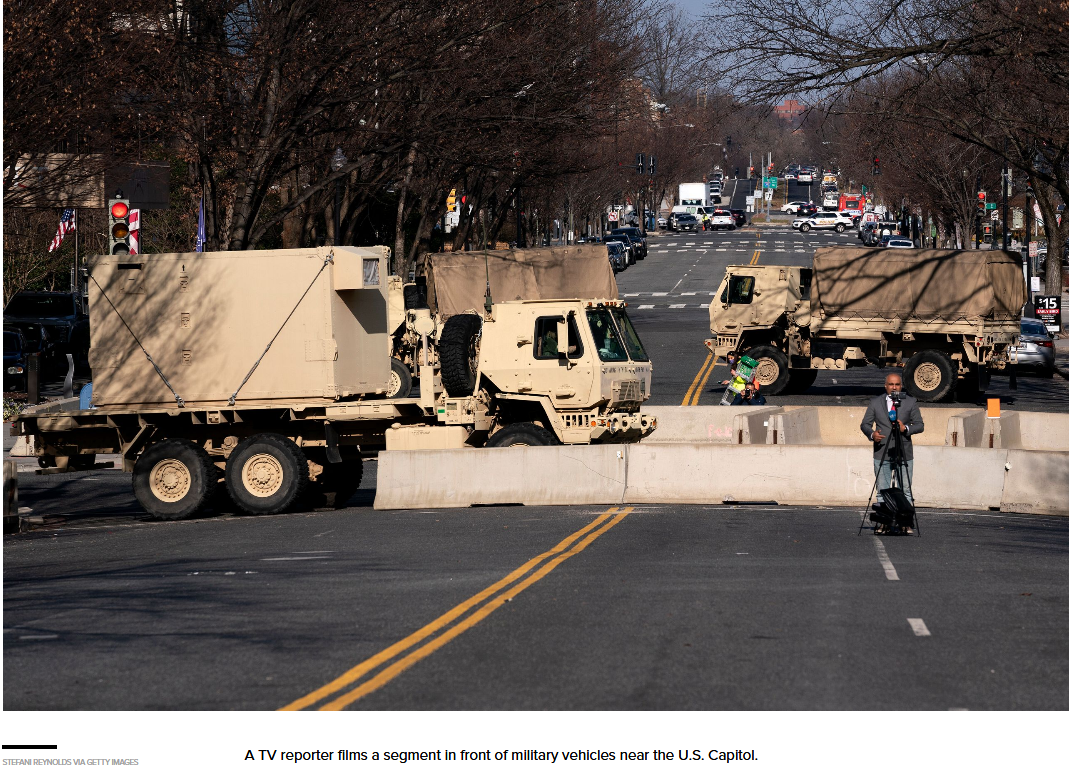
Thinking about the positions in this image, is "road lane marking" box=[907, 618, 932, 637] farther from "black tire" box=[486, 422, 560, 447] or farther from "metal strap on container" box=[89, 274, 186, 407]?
"metal strap on container" box=[89, 274, 186, 407]

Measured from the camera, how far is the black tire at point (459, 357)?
20.1m

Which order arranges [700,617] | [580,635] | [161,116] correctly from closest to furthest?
[580,635], [700,617], [161,116]

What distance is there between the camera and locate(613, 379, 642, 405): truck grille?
1998 cm


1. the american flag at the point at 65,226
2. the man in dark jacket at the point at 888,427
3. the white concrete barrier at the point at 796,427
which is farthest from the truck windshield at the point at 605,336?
the american flag at the point at 65,226

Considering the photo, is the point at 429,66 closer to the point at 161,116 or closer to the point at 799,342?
the point at 161,116

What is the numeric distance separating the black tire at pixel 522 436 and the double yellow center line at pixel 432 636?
494 centimetres

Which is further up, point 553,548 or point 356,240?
point 356,240

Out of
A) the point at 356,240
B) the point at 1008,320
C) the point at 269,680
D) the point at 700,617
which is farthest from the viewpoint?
the point at 356,240

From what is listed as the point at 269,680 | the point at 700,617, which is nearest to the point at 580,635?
the point at 700,617

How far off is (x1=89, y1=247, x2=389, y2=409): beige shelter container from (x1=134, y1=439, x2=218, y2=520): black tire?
0.63m

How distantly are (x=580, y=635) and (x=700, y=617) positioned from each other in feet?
3.62

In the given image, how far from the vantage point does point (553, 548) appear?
47.7 feet

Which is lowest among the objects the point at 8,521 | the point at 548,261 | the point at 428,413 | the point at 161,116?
the point at 8,521

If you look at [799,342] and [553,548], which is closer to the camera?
[553,548]
